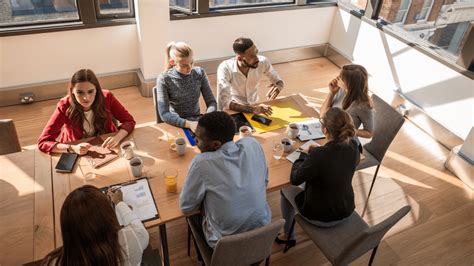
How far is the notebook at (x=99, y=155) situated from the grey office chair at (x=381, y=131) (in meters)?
1.82

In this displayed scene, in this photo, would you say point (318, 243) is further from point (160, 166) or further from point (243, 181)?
point (160, 166)

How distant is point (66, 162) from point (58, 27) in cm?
234

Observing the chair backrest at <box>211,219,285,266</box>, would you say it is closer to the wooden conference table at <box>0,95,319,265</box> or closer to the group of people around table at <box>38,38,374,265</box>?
the group of people around table at <box>38,38,374,265</box>

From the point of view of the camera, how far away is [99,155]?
2291 mm

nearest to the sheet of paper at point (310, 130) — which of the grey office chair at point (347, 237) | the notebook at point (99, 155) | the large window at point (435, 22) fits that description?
the grey office chair at point (347, 237)

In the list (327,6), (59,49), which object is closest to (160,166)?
(59,49)

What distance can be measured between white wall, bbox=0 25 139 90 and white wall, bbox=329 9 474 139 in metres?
2.91

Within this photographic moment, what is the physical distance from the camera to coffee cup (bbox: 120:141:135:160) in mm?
2240

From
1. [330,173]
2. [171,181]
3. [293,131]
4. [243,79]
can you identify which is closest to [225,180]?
[171,181]

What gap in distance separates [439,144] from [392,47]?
128cm

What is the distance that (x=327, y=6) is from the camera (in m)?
5.17

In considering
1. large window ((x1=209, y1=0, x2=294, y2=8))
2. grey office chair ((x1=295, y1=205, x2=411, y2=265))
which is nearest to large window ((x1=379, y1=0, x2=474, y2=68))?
large window ((x1=209, y1=0, x2=294, y2=8))

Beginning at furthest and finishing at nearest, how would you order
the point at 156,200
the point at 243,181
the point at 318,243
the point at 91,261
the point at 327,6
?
the point at 327,6, the point at 318,243, the point at 156,200, the point at 243,181, the point at 91,261

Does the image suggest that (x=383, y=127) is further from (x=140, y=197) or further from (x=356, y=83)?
(x=140, y=197)
